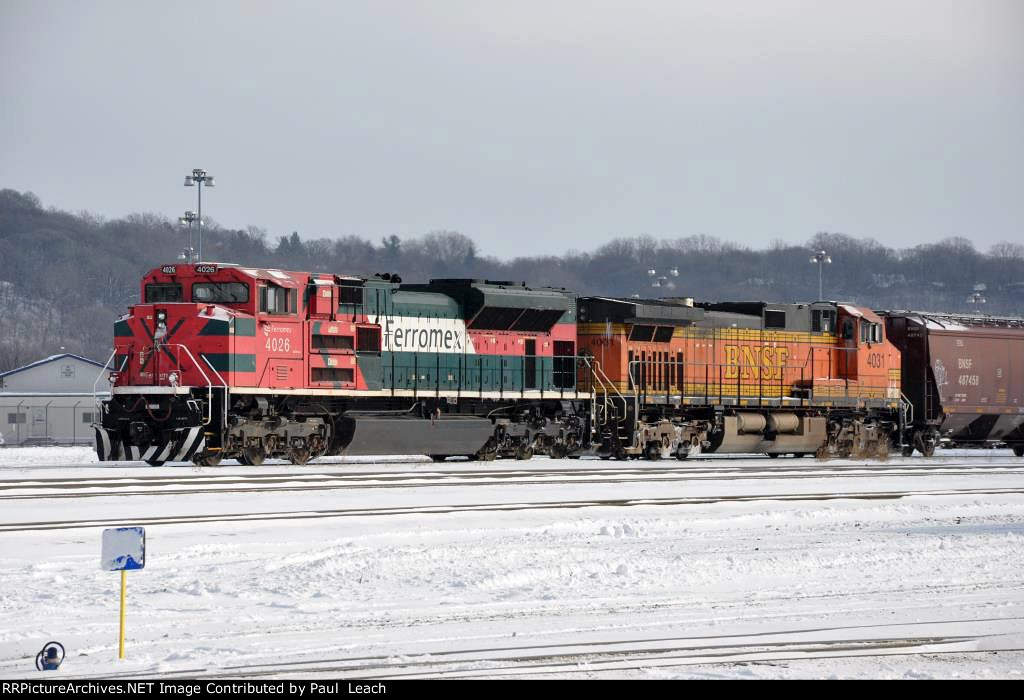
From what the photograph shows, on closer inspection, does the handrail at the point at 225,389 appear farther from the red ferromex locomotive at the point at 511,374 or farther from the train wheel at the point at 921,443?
the train wheel at the point at 921,443

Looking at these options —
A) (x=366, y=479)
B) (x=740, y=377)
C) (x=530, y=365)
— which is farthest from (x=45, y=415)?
(x=366, y=479)

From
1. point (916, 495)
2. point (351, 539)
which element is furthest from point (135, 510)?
point (916, 495)

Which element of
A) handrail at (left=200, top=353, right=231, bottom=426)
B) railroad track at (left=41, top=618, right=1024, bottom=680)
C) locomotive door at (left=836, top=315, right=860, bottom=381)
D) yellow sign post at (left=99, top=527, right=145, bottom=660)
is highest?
locomotive door at (left=836, top=315, right=860, bottom=381)

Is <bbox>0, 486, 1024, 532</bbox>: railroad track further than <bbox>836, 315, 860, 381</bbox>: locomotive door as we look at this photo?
No

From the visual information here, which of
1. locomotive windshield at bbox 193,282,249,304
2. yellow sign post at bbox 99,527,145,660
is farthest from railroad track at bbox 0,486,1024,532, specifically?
locomotive windshield at bbox 193,282,249,304

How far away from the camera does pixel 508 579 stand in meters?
11.2

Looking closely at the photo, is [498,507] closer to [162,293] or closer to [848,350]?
[162,293]

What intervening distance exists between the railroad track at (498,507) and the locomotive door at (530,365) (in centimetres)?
908

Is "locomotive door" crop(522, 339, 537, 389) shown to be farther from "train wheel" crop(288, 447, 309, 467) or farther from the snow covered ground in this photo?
the snow covered ground

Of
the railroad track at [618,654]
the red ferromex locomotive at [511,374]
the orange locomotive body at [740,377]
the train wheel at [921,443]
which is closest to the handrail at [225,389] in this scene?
the red ferromex locomotive at [511,374]

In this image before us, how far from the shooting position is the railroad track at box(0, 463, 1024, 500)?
59.8 ft

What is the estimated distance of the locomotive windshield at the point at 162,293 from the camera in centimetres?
2439

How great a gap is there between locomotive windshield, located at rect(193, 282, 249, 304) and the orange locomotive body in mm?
8693
